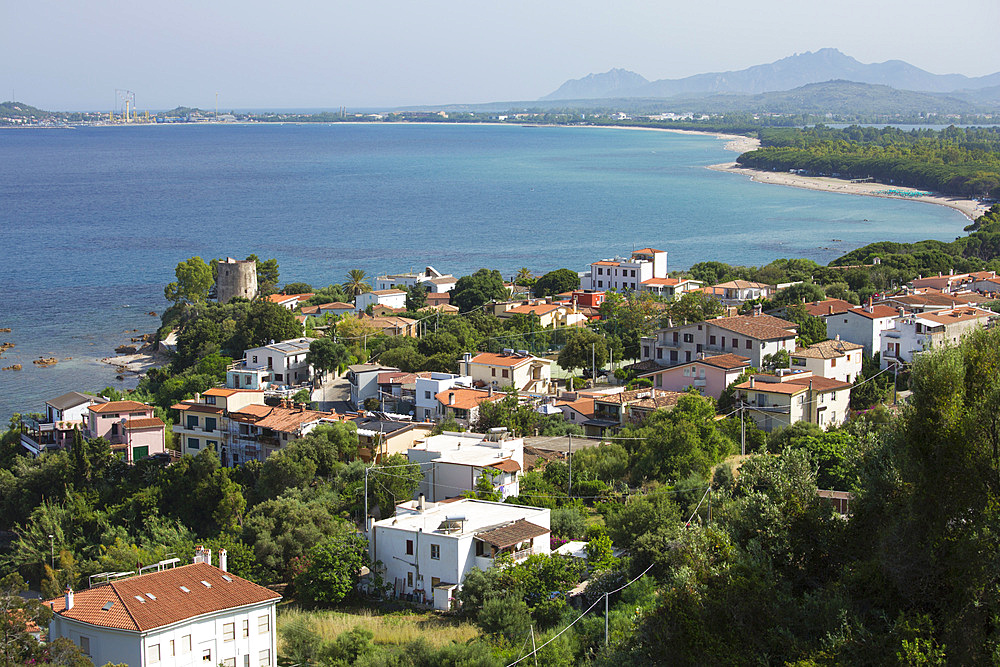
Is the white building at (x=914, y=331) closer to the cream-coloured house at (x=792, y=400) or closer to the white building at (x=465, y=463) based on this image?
the cream-coloured house at (x=792, y=400)

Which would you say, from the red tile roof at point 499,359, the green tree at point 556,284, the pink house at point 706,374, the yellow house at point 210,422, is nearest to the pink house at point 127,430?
the yellow house at point 210,422

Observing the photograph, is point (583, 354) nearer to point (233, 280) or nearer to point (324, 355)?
point (324, 355)

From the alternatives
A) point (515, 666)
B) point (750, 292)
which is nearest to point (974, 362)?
point (515, 666)

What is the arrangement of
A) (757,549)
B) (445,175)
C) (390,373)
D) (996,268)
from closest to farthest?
(757,549)
(390,373)
(996,268)
(445,175)

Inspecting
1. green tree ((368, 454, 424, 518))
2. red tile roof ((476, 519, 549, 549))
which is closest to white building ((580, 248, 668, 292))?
green tree ((368, 454, 424, 518))

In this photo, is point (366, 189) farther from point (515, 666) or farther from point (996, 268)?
point (515, 666)

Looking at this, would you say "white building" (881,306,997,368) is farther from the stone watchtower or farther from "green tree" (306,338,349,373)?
the stone watchtower
